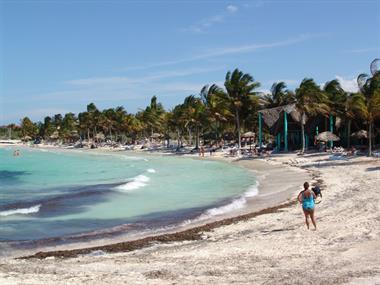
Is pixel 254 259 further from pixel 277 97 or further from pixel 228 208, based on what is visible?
pixel 277 97

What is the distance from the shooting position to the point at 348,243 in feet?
33.4

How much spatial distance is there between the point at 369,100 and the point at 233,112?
20.3m

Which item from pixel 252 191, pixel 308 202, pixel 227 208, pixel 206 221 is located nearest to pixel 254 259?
pixel 308 202

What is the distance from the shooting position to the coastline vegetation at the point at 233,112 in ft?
116

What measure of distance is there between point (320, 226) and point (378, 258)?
11.5 feet

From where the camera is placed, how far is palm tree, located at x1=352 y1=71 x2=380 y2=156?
104ft

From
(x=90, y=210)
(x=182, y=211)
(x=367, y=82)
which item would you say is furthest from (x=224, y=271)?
(x=367, y=82)

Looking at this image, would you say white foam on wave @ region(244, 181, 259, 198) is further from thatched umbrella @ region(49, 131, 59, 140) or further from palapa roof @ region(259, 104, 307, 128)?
thatched umbrella @ region(49, 131, 59, 140)

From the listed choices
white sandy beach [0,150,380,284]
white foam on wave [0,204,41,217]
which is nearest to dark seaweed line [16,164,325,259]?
white sandy beach [0,150,380,284]

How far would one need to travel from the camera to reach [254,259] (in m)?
9.38

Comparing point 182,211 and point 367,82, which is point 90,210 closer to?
point 182,211

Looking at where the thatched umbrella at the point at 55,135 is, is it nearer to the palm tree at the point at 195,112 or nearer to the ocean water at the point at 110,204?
the palm tree at the point at 195,112

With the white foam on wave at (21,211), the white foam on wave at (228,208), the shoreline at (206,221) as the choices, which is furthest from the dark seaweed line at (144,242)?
the white foam on wave at (21,211)

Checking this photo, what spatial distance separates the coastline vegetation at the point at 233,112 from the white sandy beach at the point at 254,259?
2088 cm
